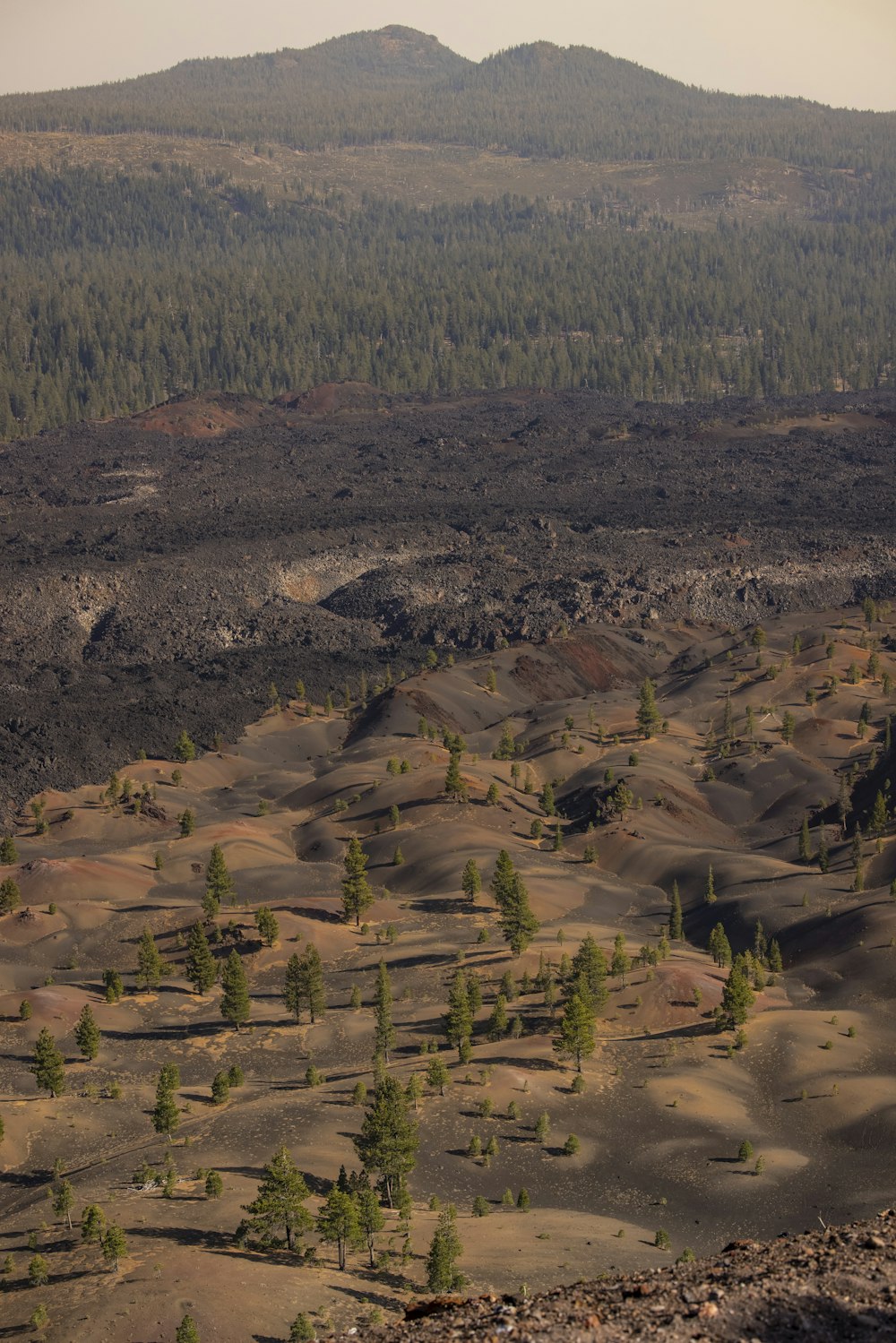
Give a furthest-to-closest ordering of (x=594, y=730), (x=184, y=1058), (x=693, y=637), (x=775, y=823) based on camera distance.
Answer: (x=693, y=637)
(x=594, y=730)
(x=775, y=823)
(x=184, y=1058)

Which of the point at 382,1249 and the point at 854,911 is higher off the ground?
the point at 382,1249

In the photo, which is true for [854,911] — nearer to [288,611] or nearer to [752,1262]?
[752,1262]

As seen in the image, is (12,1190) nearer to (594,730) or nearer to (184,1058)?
(184,1058)

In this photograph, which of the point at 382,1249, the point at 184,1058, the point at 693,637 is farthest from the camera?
the point at 693,637

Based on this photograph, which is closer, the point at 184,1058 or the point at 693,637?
the point at 184,1058

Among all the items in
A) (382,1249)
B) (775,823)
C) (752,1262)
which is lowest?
(775,823)

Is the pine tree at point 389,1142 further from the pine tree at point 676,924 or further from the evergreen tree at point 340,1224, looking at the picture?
the pine tree at point 676,924

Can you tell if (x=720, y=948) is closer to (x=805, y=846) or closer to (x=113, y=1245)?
(x=805, y=846)

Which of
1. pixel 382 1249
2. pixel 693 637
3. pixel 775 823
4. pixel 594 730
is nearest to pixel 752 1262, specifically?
pixel 382 1249
